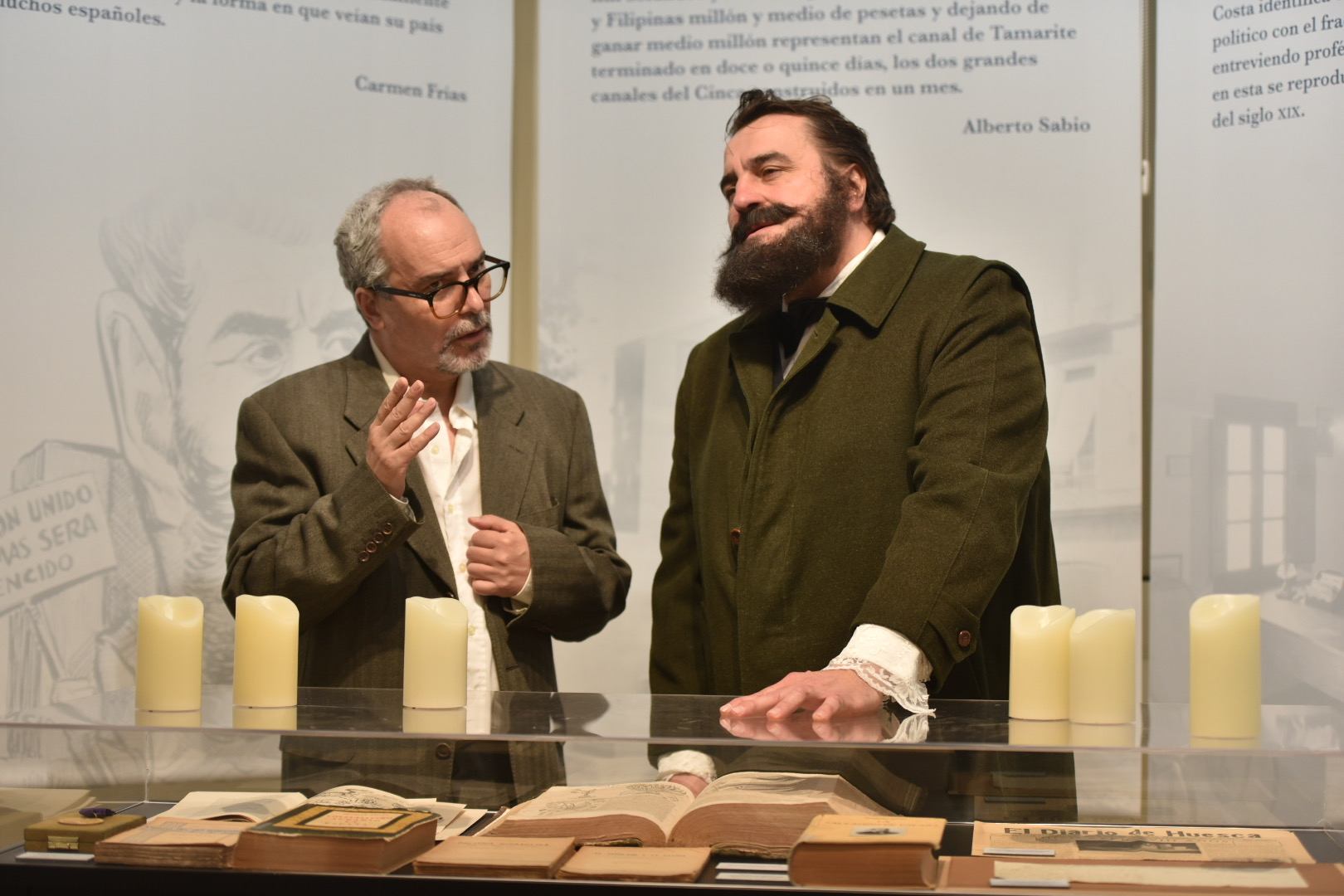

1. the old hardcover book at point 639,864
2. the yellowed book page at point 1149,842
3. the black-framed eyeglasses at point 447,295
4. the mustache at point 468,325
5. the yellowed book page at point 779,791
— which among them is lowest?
the old hardcover book at point 639,864

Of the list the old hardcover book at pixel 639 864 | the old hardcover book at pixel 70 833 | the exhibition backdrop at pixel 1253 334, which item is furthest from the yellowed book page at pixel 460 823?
the exhibition backdrop at pixel 1253 334

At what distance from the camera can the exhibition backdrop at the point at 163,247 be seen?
13.2ft

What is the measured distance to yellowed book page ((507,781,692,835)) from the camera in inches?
73.4

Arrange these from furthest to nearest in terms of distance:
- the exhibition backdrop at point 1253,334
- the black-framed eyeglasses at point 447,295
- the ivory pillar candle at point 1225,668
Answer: the exhibition backdrop at point 1253,334
the black-framed eyeglasses at point 447,295
the ivory pillar candle at point 1225,668

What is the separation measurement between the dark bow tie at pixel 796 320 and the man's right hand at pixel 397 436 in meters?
0.80

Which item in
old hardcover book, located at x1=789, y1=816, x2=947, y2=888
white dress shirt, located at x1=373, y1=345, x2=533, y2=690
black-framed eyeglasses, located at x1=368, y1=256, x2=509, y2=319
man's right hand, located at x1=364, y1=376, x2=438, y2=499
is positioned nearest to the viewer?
old hardcover book, located at x1=789, y1=816, x2=947, y2=888

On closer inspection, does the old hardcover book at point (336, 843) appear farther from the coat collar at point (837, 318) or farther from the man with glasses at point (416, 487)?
the coat collar at point (837, 318)

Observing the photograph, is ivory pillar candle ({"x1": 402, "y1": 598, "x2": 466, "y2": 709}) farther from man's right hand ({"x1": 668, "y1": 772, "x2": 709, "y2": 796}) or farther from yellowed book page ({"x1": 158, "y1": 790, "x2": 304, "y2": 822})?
man's right hand ({"x1": 668, "y1": 772, "x2": 709, "y2": 796})

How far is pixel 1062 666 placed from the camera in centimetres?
206

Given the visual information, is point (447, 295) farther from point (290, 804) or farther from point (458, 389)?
point (290, 804)

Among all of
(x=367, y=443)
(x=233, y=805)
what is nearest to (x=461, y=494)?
(x=367, y=443)

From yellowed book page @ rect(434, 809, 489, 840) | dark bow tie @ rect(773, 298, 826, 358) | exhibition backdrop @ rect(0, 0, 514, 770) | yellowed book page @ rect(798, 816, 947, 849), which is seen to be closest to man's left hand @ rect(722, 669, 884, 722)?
yellowed book page @ rect(798, 816, 947, 849)

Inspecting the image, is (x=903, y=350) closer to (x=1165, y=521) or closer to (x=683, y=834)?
(x=683, y=834)

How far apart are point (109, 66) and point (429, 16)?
1.00 meters
